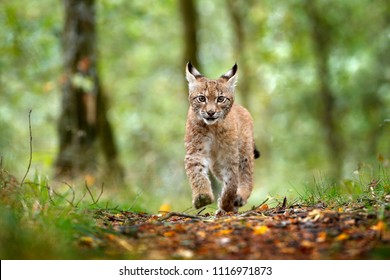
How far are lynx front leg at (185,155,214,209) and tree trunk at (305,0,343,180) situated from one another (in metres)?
11.8

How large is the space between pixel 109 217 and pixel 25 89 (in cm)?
1257

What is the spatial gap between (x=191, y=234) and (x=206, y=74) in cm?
1653

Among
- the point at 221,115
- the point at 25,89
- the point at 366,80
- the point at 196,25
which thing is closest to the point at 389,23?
the point at 366,80

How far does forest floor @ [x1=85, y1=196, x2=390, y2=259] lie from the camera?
16.1ft

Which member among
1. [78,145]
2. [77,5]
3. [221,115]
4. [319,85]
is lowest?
[221,115]

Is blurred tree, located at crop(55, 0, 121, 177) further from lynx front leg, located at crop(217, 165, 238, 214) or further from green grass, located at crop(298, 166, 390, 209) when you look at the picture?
green grass, located at crop(298, 166, 390, 209)

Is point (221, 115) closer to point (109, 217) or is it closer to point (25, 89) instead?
point (109, 217)

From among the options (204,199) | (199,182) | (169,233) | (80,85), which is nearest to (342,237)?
(169,233)

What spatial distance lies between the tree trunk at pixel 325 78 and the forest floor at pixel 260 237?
13.7 metres

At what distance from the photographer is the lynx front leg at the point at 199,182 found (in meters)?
7.80

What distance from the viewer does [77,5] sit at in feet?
45.4

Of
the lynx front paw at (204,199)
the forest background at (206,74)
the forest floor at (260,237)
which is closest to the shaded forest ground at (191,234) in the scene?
the forest floor at (260,237)

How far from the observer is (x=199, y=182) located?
8.00 meters

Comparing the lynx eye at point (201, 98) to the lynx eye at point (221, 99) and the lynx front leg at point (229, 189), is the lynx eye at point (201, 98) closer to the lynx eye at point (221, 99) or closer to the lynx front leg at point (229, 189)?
the lynx eye at point (221, 99)
